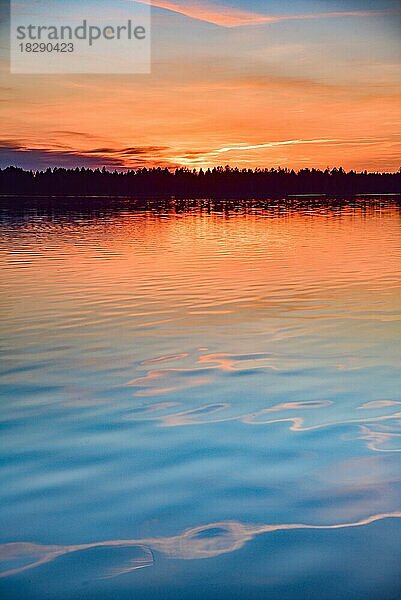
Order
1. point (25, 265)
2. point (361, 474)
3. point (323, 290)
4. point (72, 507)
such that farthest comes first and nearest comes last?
point (25, 265), point (323, 290), point (361, 474), point (72, 507)

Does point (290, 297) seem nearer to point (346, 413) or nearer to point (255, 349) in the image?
point (255, 349)

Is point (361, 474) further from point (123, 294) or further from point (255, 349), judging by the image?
point (123, 294)

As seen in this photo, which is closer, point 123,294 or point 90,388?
point 90,388

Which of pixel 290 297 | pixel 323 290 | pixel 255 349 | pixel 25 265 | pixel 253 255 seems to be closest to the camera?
pixel 255 349

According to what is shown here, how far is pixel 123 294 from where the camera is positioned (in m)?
20.8

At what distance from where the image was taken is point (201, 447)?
8516mm

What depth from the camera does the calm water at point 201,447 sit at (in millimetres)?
5832

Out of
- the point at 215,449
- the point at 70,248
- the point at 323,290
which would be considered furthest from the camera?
the point at 70,248

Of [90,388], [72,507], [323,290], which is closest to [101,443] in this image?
[72,507]

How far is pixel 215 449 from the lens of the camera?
844 cm

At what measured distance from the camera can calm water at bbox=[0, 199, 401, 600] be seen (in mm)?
5832

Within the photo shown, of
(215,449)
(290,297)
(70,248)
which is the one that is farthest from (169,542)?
(70,248)

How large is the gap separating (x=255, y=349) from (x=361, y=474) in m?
6.04

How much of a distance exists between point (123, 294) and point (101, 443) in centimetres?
1230
